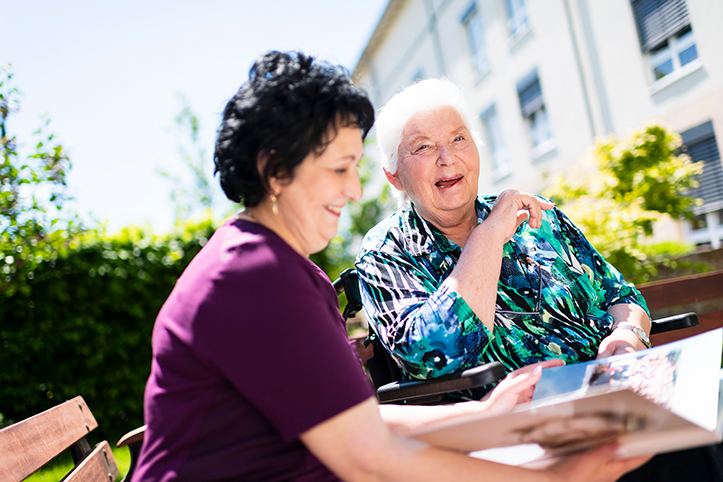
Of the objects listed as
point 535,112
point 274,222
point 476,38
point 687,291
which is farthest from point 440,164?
point 476,38

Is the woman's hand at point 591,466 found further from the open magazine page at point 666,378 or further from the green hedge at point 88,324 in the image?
the green hedge at point 88,324

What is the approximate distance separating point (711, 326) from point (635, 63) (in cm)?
915

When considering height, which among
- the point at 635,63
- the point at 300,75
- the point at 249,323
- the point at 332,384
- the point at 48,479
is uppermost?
the point at 635,63

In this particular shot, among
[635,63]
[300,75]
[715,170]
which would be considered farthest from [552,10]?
[300,75]

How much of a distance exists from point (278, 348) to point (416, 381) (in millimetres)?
876

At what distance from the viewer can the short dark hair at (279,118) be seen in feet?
3.61

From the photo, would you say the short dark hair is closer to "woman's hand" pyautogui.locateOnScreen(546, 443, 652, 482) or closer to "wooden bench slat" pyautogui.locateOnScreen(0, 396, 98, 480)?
"woman's hand" pyautogui.locateOnScreen(546, 443, 652, 482)

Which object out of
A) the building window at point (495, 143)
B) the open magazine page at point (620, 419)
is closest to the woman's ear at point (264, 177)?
the open magazine page at point (620, 419)

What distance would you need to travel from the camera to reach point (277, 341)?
0.96m

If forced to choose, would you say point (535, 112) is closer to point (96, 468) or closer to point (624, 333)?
point (624, 333)

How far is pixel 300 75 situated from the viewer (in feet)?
3.76

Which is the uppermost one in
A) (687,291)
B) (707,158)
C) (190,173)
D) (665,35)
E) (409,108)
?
(190,173)

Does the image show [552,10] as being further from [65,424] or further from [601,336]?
[65,424]

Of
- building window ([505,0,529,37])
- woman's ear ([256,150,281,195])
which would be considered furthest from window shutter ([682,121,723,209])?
woman's ear ([256,150,281,195])
